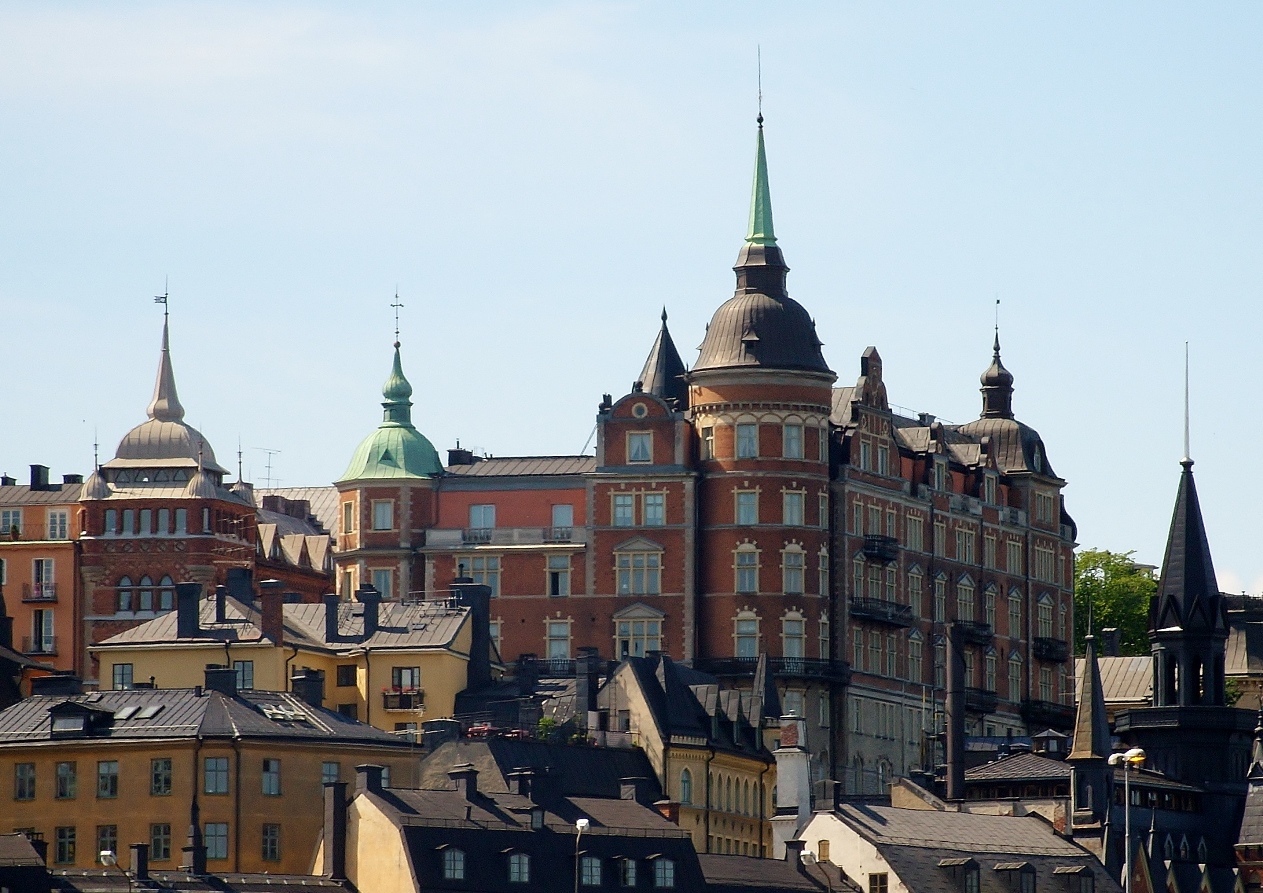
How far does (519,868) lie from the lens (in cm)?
12912

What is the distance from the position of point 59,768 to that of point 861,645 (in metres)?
49.1

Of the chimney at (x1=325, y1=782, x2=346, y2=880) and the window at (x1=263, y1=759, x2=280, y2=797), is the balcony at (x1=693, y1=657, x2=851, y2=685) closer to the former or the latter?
the window at (x1=263, y1=759, x2=280, y2=797)

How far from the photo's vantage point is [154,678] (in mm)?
155375

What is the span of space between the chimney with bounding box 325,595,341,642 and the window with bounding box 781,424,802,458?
70.3 ft

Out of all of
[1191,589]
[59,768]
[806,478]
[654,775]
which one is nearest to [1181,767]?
[1191,589]

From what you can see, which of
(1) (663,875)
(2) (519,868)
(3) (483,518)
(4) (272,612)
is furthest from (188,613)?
(2) (519,868)

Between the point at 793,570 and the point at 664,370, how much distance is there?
19.1 metres

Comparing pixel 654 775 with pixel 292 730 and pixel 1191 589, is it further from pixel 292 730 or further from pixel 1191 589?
pixel 1191 589

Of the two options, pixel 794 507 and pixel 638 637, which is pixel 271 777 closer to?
pixel 638 637

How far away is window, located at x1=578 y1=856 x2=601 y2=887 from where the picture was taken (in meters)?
131

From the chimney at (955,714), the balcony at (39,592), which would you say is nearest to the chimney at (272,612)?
the balcony at (39,592)

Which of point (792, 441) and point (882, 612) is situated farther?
point (882, 612)

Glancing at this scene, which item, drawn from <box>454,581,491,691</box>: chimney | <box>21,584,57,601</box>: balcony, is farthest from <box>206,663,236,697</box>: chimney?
<box>21,584,57,601</box>: balcony

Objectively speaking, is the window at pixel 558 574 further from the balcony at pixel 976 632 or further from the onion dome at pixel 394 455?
the balcony at pixel 976 632
